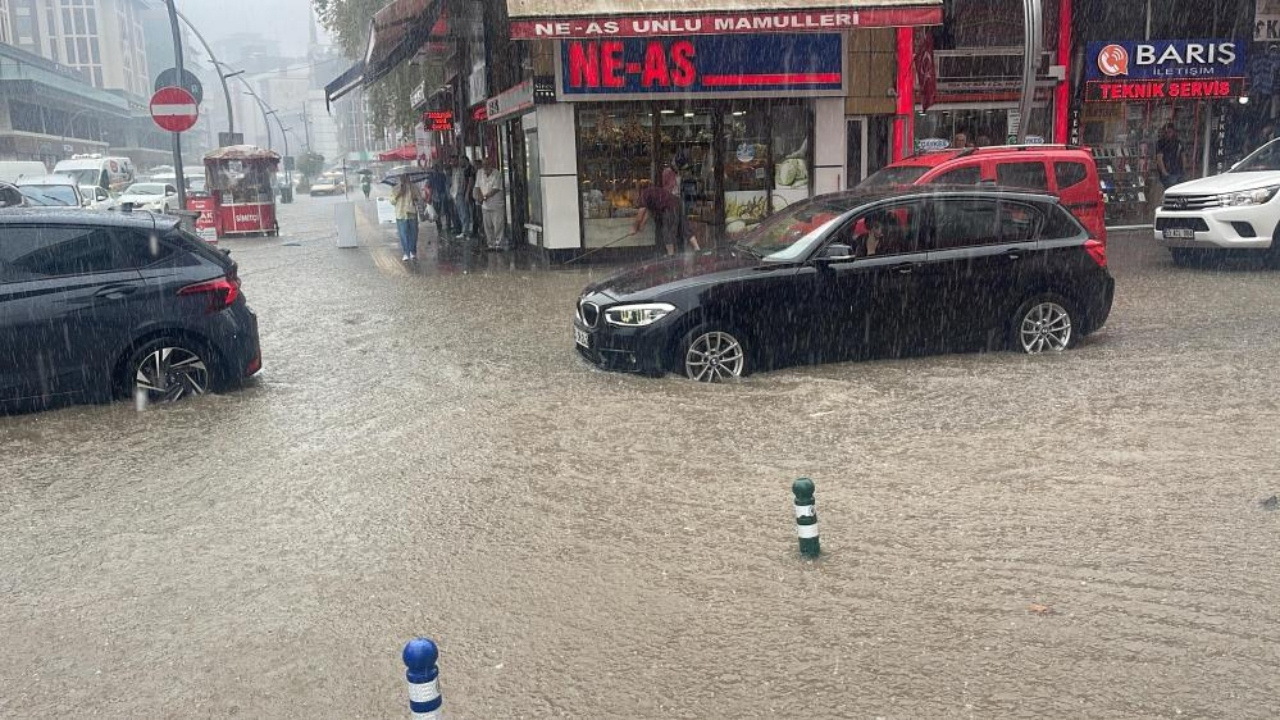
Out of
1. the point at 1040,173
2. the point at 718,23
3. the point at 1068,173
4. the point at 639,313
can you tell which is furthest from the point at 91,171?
the point at 639,313

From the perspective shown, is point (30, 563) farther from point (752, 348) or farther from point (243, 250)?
point (243, 250)

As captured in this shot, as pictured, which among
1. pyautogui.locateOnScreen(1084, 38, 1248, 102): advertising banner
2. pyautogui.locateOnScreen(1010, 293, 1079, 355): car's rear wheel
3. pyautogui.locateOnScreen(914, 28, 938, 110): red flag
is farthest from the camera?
pyautogui.locateOnScreen(1084, 38, 1248, 102): advertising banner

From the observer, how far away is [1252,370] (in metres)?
8.98

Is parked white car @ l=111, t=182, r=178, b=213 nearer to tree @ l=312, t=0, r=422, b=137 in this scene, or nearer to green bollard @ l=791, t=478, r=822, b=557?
tree @ l=312, t=0, r=422, b=137

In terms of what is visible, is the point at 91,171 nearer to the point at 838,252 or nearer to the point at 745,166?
the point at 745,166

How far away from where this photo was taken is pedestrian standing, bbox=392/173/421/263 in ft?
64.8

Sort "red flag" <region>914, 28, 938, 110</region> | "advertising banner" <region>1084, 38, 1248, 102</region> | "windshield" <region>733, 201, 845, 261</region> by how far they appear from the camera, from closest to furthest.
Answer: "windshield" <region>733, 201, 845, 261</region>
"red flag" <region>914, 28, 938, 110</region>
"advertising banner" <region>1084, 38, 1248, 102</region>

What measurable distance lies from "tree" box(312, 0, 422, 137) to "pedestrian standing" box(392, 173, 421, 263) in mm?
16103

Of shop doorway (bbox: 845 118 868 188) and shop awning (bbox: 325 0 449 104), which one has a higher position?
shop awning (bbox: 325 0 449 104)

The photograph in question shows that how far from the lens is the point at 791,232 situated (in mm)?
9516

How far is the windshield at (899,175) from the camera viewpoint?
13219mm

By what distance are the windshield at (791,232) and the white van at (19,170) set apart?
29.1m

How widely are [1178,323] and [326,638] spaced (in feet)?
31.4

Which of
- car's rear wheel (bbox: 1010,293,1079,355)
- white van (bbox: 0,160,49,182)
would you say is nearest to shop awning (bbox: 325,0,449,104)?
car's rear wheel (bbox: 1010,293,1079,355)
